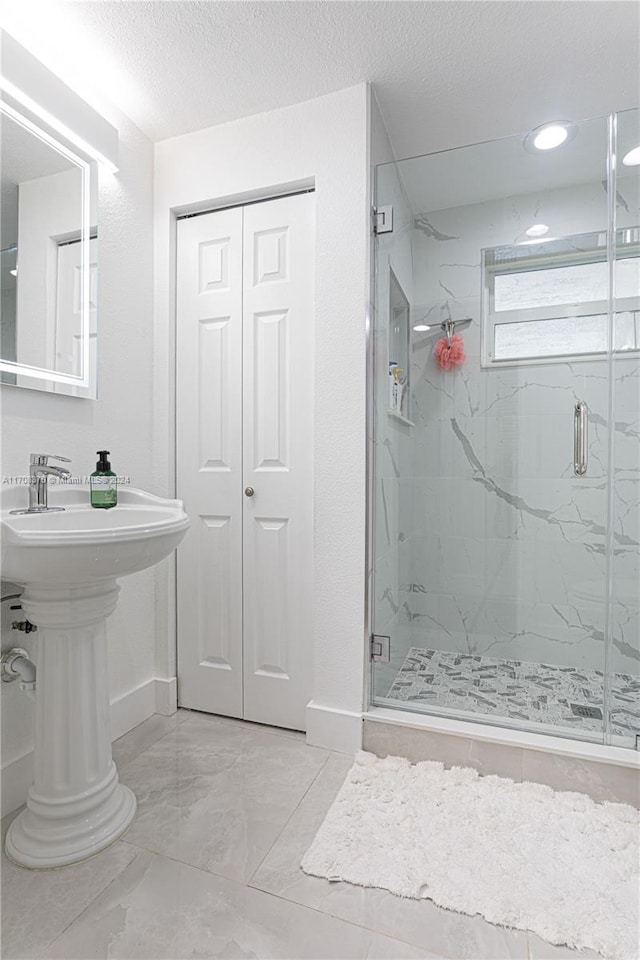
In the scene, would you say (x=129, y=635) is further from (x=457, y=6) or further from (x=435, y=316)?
(x=457, y=6)

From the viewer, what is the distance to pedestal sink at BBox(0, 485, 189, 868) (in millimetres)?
1279

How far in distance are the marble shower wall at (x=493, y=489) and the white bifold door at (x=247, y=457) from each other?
0.50 m

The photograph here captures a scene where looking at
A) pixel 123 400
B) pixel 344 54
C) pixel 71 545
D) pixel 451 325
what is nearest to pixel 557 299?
pixel 451 325

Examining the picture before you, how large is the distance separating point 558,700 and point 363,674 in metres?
0.74

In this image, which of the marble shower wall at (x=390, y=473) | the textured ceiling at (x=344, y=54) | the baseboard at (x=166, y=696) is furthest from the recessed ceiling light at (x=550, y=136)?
the baseboard at (x=166, y=696)

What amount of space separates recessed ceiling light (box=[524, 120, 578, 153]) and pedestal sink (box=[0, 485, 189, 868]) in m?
1.88

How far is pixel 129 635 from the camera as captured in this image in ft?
6.51

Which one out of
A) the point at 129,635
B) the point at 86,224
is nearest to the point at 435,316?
the point at 86,224

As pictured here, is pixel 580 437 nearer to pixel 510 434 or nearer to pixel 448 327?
pixel 510 434

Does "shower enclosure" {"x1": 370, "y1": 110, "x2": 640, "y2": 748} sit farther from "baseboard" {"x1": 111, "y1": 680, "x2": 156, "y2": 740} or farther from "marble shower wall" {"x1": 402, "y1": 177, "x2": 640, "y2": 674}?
"baseboard" {"x1": 111, "y1": 680, "x2": 156, "y2": 740}

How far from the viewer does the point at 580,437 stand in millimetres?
2020

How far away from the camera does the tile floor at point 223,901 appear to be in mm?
1067

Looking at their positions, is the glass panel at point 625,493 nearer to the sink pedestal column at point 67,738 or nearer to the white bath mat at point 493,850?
the white bath mat at point 493,850

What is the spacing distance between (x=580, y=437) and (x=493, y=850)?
145 centimetres
